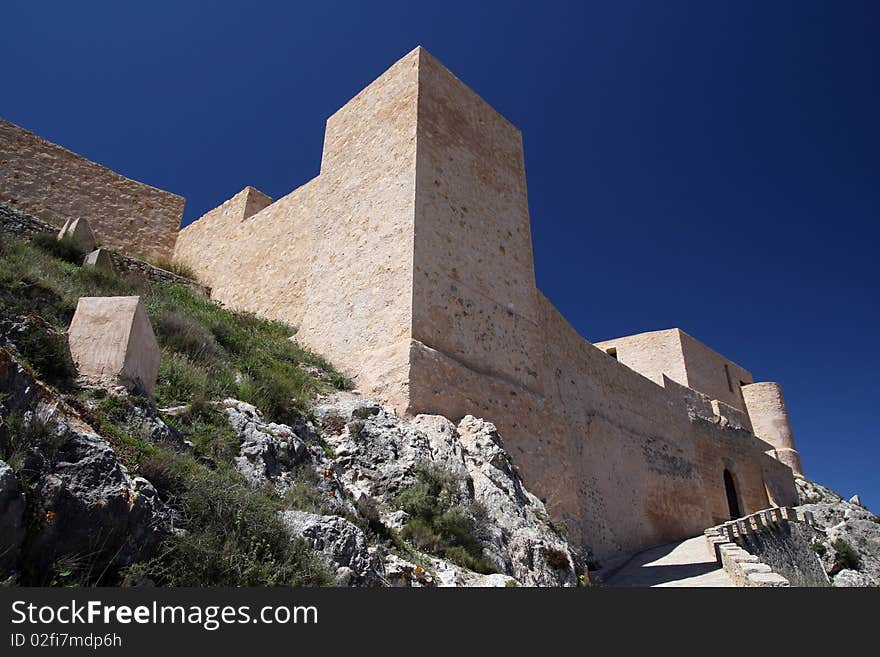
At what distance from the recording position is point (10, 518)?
110 inches

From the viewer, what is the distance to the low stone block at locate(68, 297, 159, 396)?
4.62m

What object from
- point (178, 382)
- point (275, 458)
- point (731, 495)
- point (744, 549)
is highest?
point (731, 495)

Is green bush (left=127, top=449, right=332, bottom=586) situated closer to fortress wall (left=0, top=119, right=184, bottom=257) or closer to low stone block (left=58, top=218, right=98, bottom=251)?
low stone block (left=58, top=218, right=98, bottom=251)

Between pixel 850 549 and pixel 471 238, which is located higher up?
pixel 471 238

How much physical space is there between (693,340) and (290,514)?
24733 millimetres

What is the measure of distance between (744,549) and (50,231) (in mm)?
12687

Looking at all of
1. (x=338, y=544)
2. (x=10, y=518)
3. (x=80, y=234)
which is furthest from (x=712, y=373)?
(x=10, y=518)

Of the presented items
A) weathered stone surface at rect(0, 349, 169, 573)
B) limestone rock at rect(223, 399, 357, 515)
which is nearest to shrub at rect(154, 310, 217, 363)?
limestone rock at rect(223, 399, 357, 515)

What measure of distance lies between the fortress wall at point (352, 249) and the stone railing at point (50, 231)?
4.82 feet

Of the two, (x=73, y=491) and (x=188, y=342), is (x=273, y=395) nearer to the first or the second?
(x=188, y=342)

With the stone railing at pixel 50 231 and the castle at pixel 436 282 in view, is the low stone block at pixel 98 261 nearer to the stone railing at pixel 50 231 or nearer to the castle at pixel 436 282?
the stone railing at pixel 50 231

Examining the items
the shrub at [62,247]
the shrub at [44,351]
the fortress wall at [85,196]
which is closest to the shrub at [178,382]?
the shrub at [44,351]

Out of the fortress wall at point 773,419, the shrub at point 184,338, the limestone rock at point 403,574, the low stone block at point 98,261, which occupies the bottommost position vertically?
the limestone rock at point 403,574

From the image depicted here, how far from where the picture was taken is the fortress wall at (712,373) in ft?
82.7
